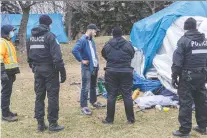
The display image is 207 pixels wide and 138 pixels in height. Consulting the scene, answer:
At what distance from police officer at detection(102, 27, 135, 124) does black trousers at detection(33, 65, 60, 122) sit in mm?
1061

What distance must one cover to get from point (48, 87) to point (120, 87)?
1404 mm

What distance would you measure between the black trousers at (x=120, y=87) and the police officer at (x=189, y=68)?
96cm

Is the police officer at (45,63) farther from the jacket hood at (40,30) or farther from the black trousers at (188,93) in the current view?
the black trousers at (188,93)

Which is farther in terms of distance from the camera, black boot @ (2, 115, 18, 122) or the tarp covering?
the tarp covering

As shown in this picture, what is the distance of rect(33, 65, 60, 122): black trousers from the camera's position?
19.2 ft

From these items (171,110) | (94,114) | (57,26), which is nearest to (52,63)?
(94,114)

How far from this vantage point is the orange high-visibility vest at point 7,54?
20.7 feet

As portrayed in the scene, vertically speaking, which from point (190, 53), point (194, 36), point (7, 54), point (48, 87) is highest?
point (194, 36)

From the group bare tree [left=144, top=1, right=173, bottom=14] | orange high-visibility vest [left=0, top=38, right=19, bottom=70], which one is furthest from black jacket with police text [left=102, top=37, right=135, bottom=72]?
bare tree [left=144, top=1, right=173, bottom=14]

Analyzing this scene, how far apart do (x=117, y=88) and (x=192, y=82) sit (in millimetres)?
1475

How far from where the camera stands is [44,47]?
5.79 m

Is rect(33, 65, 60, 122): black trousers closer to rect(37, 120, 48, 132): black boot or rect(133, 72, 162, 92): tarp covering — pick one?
rect(37, 120, 48, 132): black boot

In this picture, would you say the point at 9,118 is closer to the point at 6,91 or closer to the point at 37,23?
the point at 6,91

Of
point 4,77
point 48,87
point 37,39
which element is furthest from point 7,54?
point 48,87
